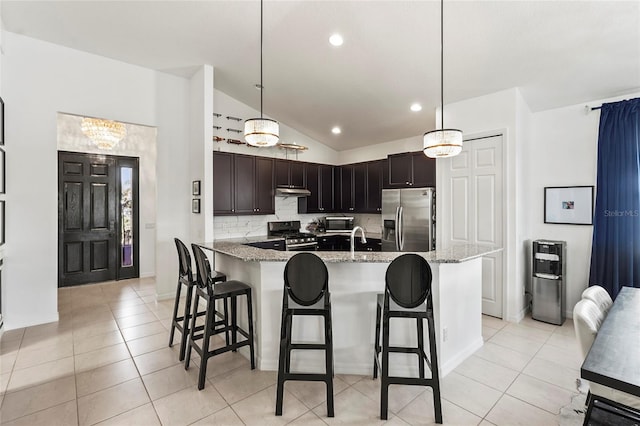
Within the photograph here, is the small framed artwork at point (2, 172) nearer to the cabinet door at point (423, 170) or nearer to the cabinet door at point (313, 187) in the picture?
the cabinet door at point (313, 187)

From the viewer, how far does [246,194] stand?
5094 millimetres

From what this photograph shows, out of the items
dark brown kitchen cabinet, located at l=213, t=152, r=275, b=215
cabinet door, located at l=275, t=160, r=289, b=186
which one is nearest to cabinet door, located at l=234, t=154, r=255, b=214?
dark brown kitchen cabinet, located at l=213, t=152, r=275, b=215

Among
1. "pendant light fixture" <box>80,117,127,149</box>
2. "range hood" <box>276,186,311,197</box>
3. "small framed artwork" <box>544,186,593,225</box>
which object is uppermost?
"pendant light fixture" <box>80,117,127,149</box>

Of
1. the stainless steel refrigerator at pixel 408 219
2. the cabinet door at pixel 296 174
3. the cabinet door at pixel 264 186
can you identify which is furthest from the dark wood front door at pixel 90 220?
the stainless steel refrigerator at pixel 408 219

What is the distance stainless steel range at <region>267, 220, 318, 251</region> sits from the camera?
5.27m

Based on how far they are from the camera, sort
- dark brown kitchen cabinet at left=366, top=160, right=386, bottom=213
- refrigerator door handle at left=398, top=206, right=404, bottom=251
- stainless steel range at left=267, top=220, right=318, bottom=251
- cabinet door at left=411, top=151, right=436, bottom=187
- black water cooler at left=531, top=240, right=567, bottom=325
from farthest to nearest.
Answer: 1. dark brown kitchen cabinet at left=366, top=160, right=386, bottom=213
2. stainless steel range at left=267, top=220, right=318, bottom=251
3. refrigerator door handle at left=398, top=206, right=404, bottom=251
4. cabinet door at left=411, top=151, right=436, bottom=187
5. black water cooler at left=531, top=240, right=567, bottom=325

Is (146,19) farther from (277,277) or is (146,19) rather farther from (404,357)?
(404,357)

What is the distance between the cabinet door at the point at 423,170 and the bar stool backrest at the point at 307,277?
124 inches

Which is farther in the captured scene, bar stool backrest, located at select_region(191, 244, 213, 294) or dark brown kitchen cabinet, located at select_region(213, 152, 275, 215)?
dark brown kitchen cabinet, located at select_region(213, 152, 275, 215)

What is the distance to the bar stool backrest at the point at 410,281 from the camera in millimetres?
2090

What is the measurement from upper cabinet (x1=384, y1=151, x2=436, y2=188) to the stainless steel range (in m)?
1.68

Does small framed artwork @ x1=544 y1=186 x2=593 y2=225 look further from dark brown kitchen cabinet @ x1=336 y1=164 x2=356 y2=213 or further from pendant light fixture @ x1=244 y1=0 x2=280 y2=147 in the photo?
pendant light fixture @ x1=244 y1=0 x2=280 y2=147

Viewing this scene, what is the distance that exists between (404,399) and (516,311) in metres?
2.40

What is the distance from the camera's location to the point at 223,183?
4.84m
